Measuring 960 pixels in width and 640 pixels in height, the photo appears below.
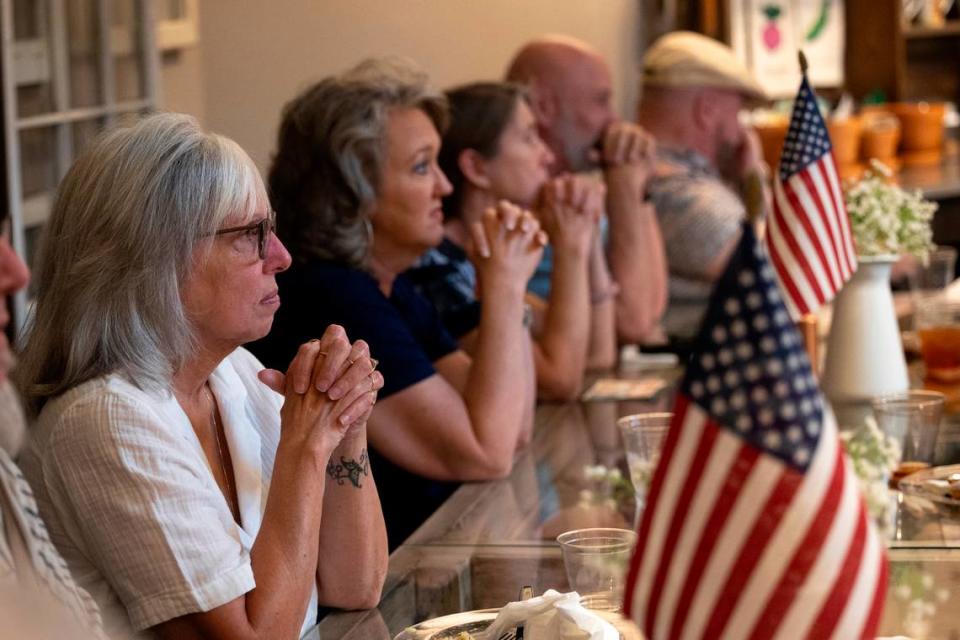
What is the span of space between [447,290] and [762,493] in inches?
77.9

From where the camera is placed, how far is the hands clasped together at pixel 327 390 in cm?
162

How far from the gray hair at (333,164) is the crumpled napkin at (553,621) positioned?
40.5 inches

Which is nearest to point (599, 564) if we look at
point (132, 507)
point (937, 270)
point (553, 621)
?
point (553, 621)

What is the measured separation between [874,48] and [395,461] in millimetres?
5246

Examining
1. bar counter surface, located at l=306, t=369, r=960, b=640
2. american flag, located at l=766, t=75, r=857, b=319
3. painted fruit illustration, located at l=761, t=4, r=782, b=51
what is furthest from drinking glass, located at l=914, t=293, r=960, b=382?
painted fruit illustration, located at l=761, t=4, r=782, b=51

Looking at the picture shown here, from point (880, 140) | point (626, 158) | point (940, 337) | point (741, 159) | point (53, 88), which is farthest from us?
point (880, 140)

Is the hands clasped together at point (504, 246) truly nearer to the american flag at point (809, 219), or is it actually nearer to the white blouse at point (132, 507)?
the american flag at point (809, 219)

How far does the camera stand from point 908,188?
17.6ft

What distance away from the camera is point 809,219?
2.25 meters

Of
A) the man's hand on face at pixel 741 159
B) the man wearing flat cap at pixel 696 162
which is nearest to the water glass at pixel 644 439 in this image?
the man wearing flat cap at pixel 696 162

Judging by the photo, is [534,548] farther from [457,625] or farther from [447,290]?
[447,290]

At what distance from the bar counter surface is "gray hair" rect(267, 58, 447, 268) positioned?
Result: 0.46 metres

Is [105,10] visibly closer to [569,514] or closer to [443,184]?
[443,184]

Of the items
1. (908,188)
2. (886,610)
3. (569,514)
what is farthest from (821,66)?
(886,610)
